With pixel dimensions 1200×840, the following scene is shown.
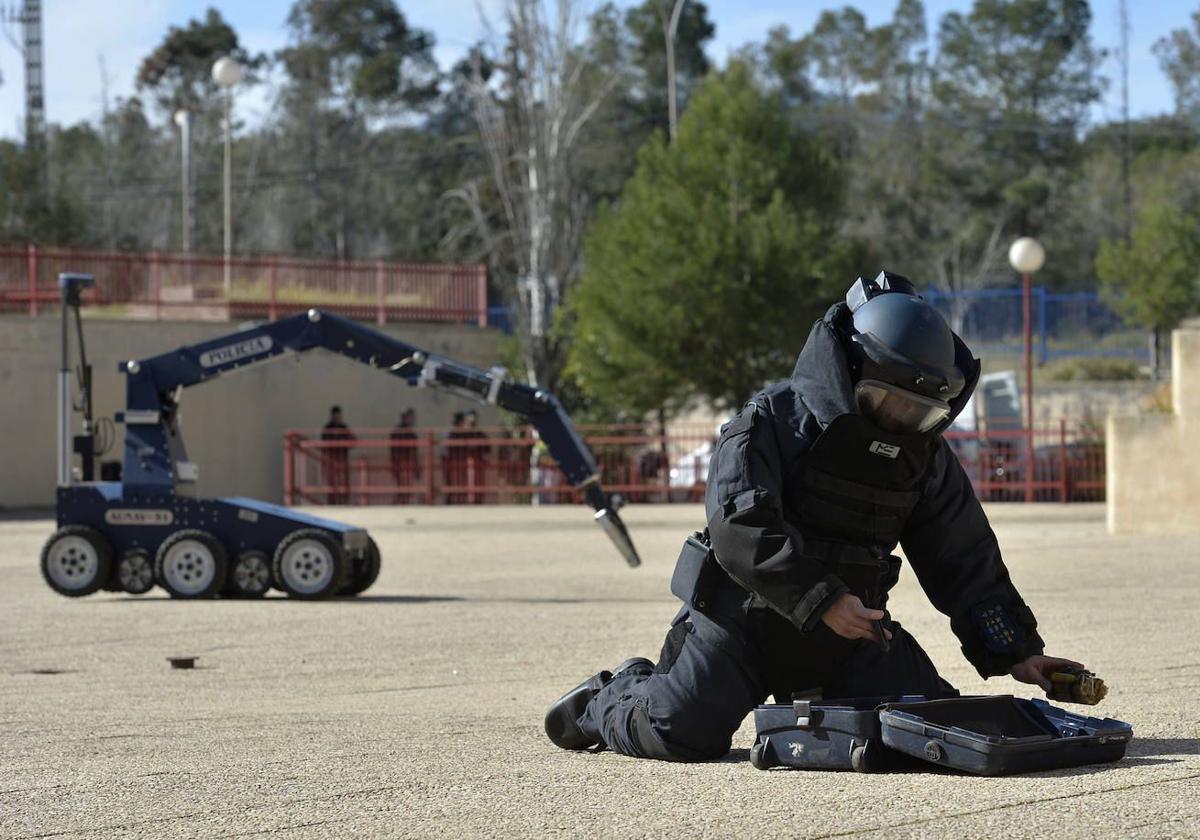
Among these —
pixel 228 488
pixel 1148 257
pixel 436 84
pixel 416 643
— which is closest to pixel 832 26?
pixel 436 84

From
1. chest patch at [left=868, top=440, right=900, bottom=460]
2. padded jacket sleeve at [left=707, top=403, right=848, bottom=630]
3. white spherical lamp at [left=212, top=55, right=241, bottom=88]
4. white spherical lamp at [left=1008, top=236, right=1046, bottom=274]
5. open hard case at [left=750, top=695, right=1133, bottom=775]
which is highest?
white spherical lamp at [left=212, top=55, right=241, bottom=88]

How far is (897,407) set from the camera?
17.6 ft

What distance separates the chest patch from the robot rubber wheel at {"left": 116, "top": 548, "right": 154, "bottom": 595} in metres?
9.98

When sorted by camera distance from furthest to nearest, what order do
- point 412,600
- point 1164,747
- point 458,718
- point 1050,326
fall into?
1. point 1050,326
2. point 412,600
3. point 458,718
4. point 1164,747

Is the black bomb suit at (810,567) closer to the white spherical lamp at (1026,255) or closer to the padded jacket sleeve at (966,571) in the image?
the padded jacket sleeve at (966,571)

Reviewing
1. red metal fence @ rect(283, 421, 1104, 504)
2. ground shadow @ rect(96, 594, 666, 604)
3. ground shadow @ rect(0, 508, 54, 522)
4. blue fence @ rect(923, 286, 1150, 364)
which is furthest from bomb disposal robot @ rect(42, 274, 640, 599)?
blue fence @ rect(923, 286, 1150, 364)

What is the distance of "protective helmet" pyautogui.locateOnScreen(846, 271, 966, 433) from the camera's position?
17.4ft

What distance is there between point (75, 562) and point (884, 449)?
1022 centimetres

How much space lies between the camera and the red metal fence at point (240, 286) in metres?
30.6

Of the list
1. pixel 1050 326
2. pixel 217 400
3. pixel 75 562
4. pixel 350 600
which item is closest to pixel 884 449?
pixel 350 600

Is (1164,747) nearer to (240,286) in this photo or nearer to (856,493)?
(856,493)

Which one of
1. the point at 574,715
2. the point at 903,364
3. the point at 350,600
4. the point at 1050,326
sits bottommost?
the point at 350,600

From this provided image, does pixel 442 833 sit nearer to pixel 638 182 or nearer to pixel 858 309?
pixel 858 309

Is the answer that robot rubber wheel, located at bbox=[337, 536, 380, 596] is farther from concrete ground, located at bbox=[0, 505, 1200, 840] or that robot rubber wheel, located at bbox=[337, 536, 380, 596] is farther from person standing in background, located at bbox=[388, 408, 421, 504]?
person standing in background, located at bbox=[388, 408, 421, 504]
